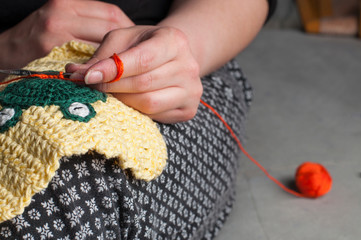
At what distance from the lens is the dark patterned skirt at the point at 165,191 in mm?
543

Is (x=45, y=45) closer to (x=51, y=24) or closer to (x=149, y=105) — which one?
(x=51, y=24)

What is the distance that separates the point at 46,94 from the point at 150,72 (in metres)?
0.14

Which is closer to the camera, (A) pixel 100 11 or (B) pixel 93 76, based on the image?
A: (B) pixel 93 76

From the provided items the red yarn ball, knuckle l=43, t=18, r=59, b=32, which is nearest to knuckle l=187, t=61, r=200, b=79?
knuckle l=43, t=18, r=59, b=32

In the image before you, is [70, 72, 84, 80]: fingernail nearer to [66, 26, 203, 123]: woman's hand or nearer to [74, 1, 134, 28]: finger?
[66, 26, 203, 123]: woman's hand

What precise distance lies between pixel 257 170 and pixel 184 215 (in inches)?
18.5

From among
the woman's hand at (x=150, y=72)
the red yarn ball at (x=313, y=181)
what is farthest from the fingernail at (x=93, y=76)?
the red yarn ball at (x=313, y=181)

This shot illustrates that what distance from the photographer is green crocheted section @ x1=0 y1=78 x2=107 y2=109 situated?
553mm

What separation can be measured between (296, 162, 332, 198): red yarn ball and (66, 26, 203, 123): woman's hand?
43cm

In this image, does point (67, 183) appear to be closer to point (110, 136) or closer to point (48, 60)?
point (110, 136)

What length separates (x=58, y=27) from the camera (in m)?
0.74

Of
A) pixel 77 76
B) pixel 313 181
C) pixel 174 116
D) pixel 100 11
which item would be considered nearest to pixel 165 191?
pixel 174 116

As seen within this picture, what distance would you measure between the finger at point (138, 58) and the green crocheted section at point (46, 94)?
0.03 m

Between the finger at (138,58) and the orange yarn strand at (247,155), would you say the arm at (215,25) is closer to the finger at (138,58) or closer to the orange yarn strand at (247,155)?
the orange yarn strand at (247,155)
